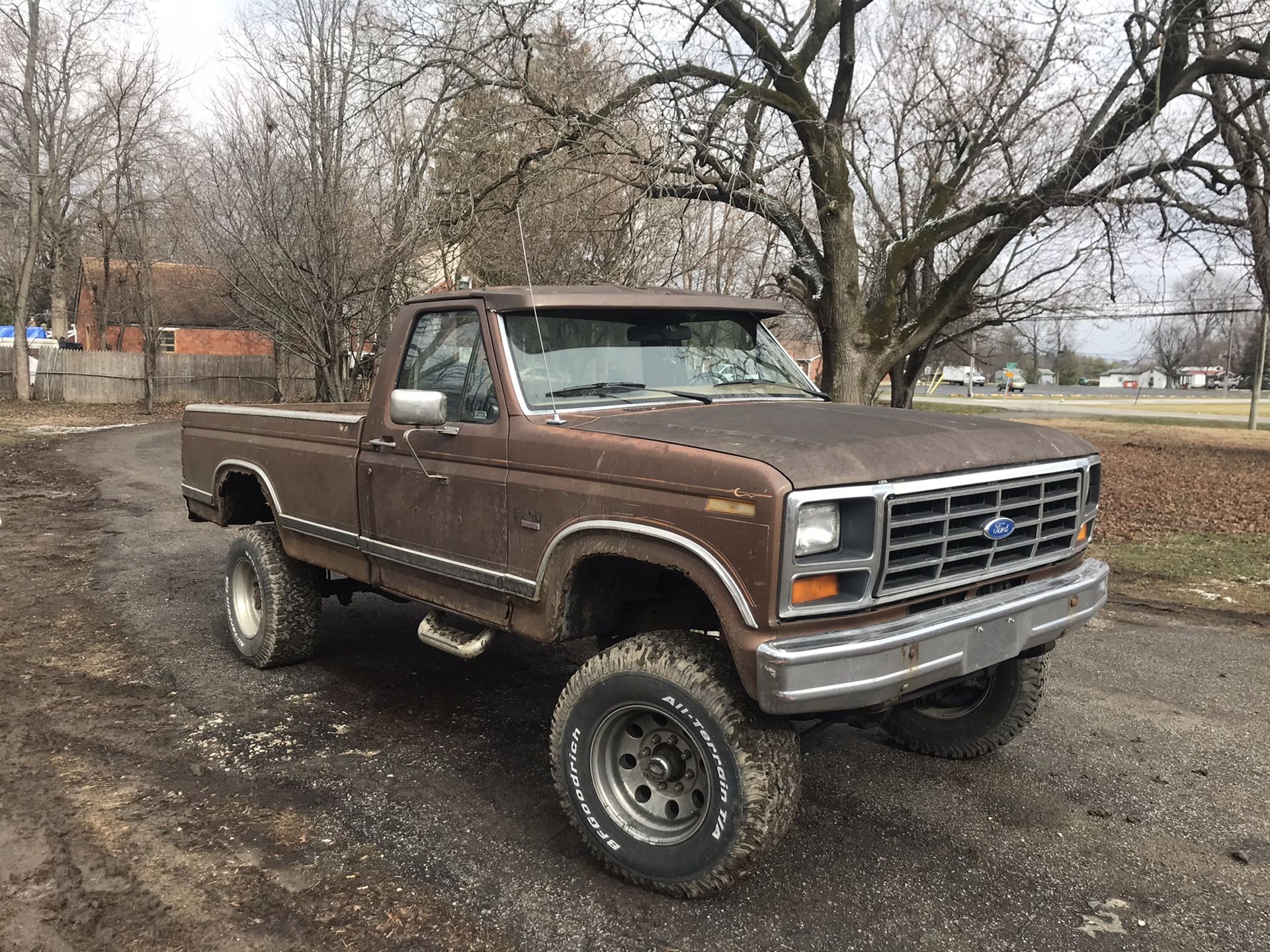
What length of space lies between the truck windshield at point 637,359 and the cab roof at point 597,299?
56 mm

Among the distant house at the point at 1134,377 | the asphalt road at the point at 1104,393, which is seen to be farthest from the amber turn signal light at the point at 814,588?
the distant house at the point at 1134,377

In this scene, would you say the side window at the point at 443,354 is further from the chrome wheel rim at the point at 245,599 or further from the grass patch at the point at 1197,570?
the grass patch at the point at 1197,570

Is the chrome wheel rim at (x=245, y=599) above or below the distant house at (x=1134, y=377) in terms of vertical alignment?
below

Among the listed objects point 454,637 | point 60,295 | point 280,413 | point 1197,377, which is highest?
point 1197,377

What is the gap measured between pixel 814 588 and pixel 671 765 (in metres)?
0.90

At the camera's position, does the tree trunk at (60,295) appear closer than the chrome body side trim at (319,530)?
No

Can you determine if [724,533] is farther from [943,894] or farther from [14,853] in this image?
[14,853]

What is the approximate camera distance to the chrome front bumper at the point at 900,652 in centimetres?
278

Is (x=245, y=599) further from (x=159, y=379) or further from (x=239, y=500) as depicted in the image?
(x=159, y=379)

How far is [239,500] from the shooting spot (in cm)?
604

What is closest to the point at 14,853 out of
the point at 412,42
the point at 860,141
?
the point at 412,42

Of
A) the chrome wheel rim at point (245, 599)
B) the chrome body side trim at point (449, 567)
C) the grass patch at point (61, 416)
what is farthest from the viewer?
the grass patch at point (61, 416)

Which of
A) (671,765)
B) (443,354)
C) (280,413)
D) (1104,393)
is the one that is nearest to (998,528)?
(671,765)

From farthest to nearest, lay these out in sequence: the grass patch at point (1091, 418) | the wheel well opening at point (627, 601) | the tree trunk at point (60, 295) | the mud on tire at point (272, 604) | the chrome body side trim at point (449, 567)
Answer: the tree trunk at point (60, 295) → the grass patch at point (1091, 418) → the mud on tire at point (272, 604) → the chrome body side trim at point (449, 567) → the wheel well opening at point (627, 601)
